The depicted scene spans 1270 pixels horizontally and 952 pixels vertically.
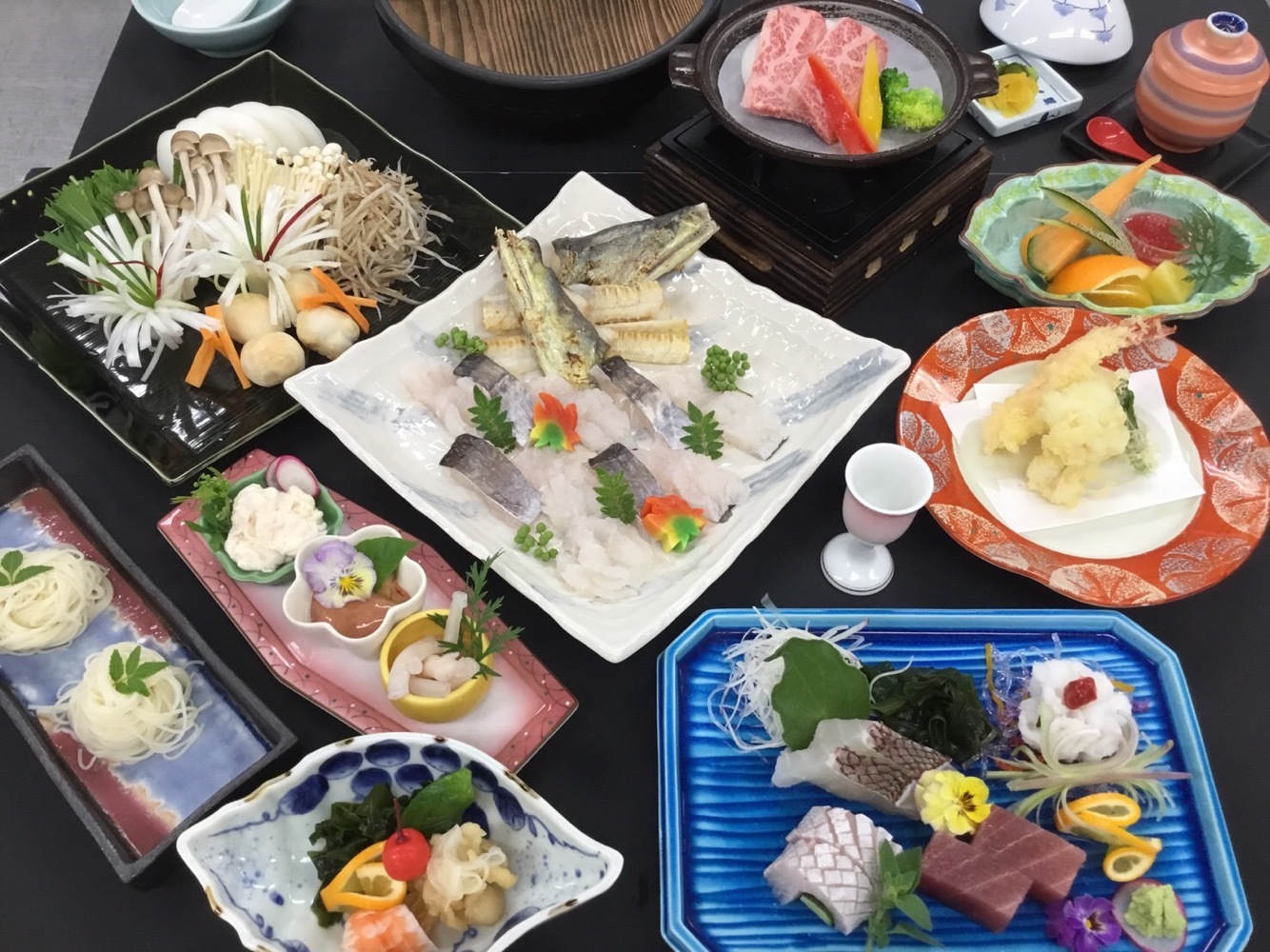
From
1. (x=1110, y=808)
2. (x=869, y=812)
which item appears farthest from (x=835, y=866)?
(x=1110, y=808)

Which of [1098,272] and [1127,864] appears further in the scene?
[1098,272]

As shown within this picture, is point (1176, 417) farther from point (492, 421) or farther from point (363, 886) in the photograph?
point (363, 886)

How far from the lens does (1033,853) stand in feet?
4.90

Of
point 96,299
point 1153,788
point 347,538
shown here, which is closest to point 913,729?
point 1153,788

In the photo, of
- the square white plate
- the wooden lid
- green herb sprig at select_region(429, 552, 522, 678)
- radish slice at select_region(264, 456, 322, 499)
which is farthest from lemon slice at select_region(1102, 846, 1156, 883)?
the wooden lid

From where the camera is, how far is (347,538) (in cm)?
174

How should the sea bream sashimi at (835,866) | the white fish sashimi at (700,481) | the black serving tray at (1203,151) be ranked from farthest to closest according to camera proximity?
the black serving tray at (1203,151), the white fish sashimi at (700,481), the sea bream sashimi at (835,866)

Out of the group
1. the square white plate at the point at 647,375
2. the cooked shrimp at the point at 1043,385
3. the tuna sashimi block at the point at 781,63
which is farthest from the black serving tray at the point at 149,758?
the tuna sashimi block at the point at 781,63

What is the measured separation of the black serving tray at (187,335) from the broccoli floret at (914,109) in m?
0.93

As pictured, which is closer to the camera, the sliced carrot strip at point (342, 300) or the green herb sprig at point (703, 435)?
the green herb sprig at point (703, 435)

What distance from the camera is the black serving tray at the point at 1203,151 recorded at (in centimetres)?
253

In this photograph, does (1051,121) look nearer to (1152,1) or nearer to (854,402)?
(1152,1)

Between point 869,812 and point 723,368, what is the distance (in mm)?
954

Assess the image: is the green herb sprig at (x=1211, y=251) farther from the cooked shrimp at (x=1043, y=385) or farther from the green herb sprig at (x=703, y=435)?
the green herb sprig at (x=703, y=435)
